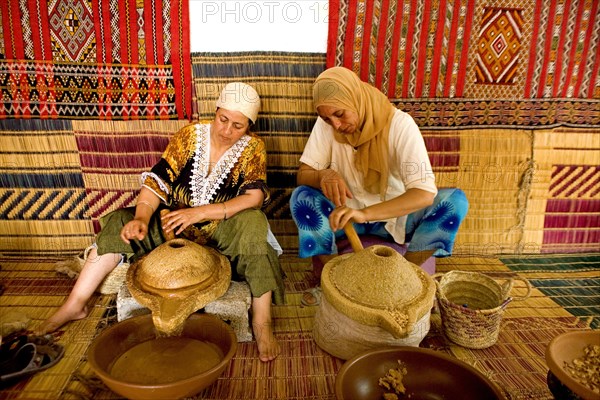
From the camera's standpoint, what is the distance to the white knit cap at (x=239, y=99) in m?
2.23

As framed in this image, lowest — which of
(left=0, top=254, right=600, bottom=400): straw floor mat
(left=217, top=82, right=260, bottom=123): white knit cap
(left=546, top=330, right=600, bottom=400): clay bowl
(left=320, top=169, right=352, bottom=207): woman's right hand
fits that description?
(left=0, top=254, right=600, bottom=400): straw floor mat

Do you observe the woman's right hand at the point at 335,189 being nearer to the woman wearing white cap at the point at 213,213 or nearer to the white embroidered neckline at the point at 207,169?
the woman wearing white cap at the point at 213,213

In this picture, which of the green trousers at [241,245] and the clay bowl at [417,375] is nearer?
the clay bowl at [417,375]

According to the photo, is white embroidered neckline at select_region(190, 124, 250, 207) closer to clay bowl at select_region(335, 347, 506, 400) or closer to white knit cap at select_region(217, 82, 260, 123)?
white knit cap at select_region(217, 82, 260, 123)

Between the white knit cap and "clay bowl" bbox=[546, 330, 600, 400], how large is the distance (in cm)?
168

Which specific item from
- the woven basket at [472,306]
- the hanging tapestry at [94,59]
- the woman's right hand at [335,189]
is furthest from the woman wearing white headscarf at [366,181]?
the hanging tapestry at [94,59]

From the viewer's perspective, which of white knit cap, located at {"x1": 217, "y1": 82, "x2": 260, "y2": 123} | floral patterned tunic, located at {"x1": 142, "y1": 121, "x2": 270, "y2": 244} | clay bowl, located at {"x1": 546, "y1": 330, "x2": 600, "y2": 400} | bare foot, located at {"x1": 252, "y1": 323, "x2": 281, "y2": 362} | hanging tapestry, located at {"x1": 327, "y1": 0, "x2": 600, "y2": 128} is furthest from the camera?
hanging tapestry, located at {"x1": 327, "y1": 0, "x2": 600, "y2": 128}

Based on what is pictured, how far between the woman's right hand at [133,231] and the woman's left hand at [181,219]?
10 cm

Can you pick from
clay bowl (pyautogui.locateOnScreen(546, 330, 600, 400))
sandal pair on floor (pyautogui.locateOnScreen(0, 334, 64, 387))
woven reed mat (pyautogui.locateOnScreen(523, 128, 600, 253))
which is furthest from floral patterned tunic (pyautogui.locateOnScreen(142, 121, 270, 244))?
woven reed mat (pyautogui.locateOnScreen(523, 128, 600, 253))

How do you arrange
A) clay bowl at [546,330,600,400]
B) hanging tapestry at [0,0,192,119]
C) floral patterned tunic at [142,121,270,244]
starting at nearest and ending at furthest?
clay bowl at [546,330,600,400] < floral patterned tunic at [142,121,270,244] < hanging tapestry at [0,0,192,119]

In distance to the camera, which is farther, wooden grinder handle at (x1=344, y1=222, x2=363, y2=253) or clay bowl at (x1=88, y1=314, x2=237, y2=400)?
wooden grinder handle at (x1=344, y1=222, x2=363, y2=253)

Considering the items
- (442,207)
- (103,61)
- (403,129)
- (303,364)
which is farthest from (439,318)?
(103,61)

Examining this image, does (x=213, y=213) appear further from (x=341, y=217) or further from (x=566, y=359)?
(x=566, y=359)

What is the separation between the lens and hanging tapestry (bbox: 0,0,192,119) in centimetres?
262
